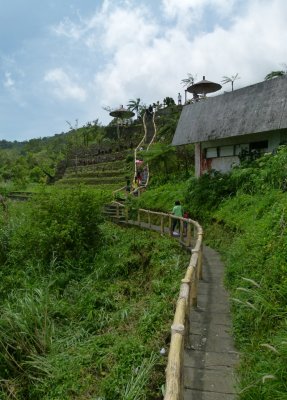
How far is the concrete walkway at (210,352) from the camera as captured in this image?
372 centimetres

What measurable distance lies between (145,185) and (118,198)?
3.07 meters

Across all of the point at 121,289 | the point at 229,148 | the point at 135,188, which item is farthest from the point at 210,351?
the point at 135,188

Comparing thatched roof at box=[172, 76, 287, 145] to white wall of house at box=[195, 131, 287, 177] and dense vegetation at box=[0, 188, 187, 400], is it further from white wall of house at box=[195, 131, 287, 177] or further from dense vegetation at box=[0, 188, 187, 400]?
dense vegetation at box=[0, 188, 187, 400]

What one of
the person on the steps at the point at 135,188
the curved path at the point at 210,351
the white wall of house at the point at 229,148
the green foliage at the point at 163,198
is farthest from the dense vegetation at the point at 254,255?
the person on the steps at the point at 135,188

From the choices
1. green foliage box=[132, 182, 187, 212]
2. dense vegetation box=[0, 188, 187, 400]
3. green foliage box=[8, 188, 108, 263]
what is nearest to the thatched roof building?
green foliage box=[132, 182, 187, 212]

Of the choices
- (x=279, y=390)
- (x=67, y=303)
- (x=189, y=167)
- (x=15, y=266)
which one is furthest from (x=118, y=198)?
(x=279, y=390)

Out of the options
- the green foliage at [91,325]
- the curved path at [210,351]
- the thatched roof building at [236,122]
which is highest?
the thatched roof building at [236,122]

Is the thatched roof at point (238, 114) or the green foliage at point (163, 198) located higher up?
the thatched roof at point (238, 114)

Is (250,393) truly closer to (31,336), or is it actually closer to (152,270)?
(31,336)

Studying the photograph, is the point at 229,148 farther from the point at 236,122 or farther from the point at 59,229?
the point at 59,229

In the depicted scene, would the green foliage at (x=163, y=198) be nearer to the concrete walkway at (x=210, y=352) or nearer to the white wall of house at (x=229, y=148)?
the white wall of house at (x=229, y=148)

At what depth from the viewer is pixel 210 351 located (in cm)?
446

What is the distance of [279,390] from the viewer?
3221 millimetres

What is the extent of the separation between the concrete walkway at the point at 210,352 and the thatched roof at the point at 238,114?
24.4 ft
